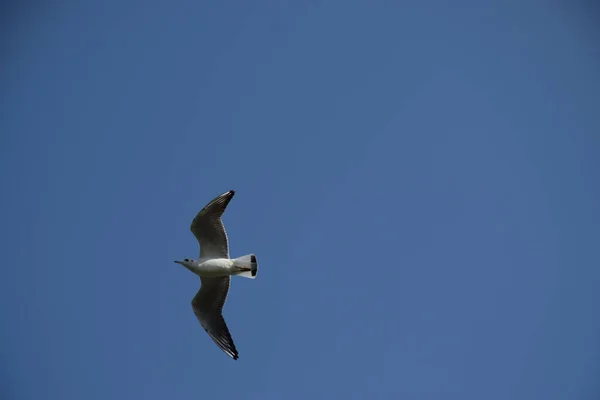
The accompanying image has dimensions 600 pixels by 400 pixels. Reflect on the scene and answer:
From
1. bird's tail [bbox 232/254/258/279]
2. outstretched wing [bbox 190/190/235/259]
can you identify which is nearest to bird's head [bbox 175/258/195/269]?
outstretched wing [bbox 190/190/235/259]

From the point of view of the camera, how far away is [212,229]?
15.5 m

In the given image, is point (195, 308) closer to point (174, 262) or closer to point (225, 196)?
point (174, 262)

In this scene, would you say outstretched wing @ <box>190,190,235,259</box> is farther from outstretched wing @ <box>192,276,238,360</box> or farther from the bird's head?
outstretched wing @ <box>192,276,238,360</box>

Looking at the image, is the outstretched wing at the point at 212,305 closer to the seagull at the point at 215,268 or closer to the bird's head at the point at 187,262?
the seagull at the point at 215,268

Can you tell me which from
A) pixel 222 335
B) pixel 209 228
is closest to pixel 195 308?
pixel 222 335

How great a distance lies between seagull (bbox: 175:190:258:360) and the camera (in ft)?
50.1

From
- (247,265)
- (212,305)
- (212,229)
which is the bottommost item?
(212,305)

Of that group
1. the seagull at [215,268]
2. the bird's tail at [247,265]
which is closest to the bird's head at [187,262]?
the seagull at [215,268]

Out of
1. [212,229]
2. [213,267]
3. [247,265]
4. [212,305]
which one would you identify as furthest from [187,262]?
[247,265]

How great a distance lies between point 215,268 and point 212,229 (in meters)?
0.88

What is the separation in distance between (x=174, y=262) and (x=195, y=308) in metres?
1.25

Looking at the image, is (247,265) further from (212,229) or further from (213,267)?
(212,229)

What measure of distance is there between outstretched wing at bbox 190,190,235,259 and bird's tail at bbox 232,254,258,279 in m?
0.42

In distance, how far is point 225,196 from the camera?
49.5 feet
